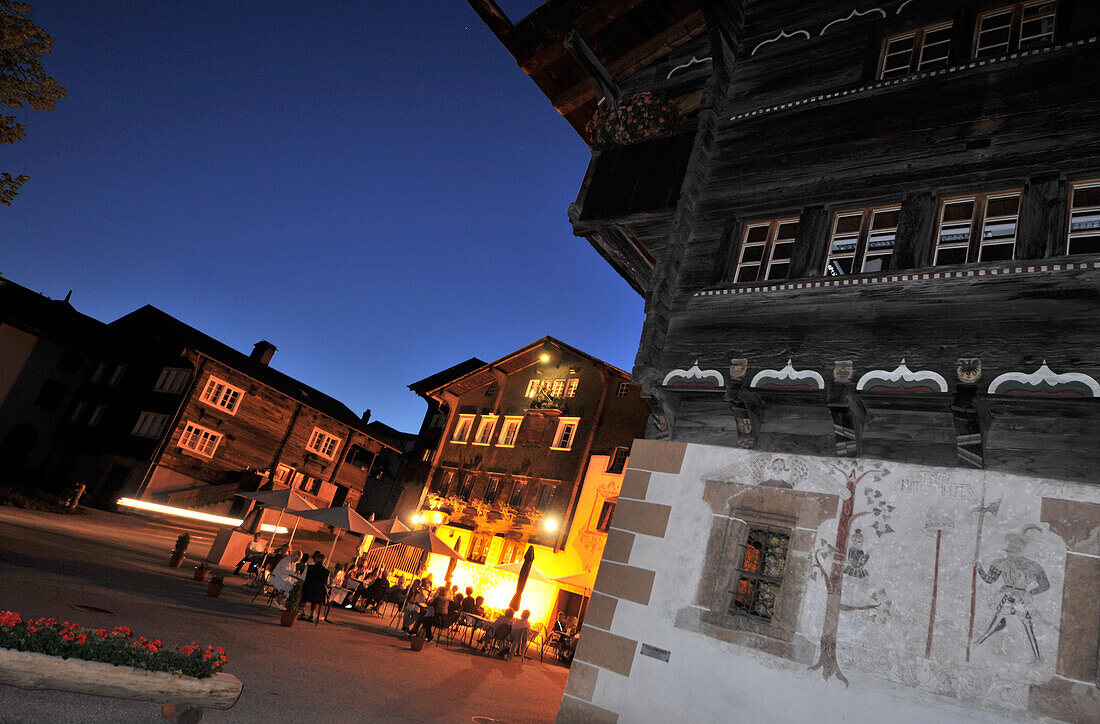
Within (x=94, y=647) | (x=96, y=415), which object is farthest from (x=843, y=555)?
(x=96, y=415)

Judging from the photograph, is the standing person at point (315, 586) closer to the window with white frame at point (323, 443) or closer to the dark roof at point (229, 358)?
the dark roof at point (229, 358)

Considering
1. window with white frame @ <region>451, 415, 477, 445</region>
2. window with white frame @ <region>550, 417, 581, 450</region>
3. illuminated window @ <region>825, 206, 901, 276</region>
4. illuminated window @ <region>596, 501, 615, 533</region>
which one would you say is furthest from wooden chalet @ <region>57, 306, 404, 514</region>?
illuminated window @ <region>825, 206, 901, 276</region>

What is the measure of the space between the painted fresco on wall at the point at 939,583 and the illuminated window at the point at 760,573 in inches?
19.0

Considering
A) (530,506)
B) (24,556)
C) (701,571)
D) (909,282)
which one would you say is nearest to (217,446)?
(530,506)

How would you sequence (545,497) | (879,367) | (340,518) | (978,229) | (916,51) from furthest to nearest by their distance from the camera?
(545,497) < (340,518) < (916,51) < (978,229) < (879,367)

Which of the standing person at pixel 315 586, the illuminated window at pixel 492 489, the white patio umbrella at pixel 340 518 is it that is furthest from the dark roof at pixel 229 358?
the standing person at pixel 315 586

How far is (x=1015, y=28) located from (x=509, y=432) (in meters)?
28.6

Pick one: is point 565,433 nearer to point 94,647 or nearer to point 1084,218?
point 1084,218

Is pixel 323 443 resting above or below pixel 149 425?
above

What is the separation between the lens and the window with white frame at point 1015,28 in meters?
9.53

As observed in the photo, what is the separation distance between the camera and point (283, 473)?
41688mm

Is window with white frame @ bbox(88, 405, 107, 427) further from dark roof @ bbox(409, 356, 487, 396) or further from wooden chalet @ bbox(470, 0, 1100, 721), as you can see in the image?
wooden chalet @ bbox(470, 0, 1100, 721)

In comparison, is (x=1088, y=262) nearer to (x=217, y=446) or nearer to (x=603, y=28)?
(x=603, y=28)

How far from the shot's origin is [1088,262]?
291 inches
